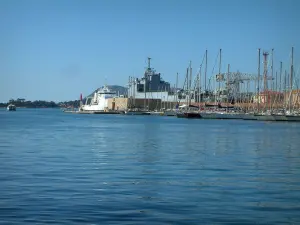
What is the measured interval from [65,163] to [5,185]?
596 cm

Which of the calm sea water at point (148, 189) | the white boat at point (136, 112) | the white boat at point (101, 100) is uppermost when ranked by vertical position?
the white boat at point (101, 100)

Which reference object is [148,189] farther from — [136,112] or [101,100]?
[101,100]

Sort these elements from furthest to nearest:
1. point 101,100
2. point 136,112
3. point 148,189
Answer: point 101,100, point 136,112, point 148,189

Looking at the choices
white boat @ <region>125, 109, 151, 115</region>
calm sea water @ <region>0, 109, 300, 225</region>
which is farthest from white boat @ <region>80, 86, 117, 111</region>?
calm sea water @ <region>0, 109, 300, 225</region>

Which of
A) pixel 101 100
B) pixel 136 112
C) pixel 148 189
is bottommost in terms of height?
pixel 148 189

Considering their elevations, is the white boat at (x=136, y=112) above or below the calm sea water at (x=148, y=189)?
above

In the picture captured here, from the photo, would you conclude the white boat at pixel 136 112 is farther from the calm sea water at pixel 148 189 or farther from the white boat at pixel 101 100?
the calm sea water at pixel 148 189

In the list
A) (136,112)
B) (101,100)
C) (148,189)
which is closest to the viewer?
(148,189)

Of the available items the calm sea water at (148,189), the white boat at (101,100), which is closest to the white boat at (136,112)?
the white boat at (101,100)

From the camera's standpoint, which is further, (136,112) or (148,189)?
(136,112)

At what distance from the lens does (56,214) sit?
1097cm

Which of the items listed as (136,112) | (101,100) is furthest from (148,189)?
(101,100)

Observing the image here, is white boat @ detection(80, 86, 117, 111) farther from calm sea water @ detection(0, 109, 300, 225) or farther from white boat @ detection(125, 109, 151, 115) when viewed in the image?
calm sea water @ detection(0, 109, 300, 225)

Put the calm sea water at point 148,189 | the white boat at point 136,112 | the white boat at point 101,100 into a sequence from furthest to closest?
the white boat at point 101,100 → the white boat at point 136,112 → the calm sea water at point 148,189
